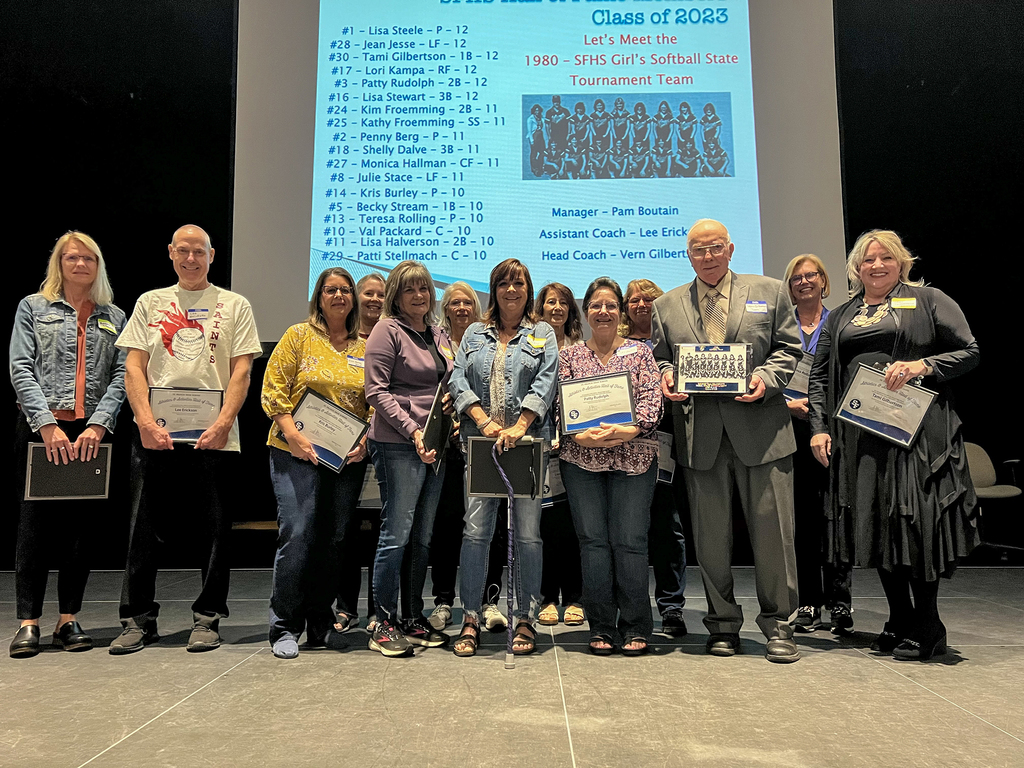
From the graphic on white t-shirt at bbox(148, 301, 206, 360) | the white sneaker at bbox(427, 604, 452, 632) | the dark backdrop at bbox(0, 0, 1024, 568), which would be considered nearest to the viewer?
the graphic on white t-shirt at bbox(148, 301, 206, 360)

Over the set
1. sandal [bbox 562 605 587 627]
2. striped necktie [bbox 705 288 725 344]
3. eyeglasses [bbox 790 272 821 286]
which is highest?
eyeglasses [bbox 790 272 821 286]

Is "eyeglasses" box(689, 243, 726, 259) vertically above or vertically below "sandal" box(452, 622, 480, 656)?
above

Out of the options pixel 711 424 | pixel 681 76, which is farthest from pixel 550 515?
pixel 681 76

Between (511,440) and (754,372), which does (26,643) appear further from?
(754,372)

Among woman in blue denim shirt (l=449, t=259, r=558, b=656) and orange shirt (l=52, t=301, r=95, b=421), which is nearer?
woman in blue denim shirt (l=449, t=259, r=558, b=656)

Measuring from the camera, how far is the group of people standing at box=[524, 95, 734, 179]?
431 centimetres

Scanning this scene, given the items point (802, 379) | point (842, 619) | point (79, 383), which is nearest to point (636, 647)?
point (842, 619)

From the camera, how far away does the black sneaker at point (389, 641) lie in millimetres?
2613

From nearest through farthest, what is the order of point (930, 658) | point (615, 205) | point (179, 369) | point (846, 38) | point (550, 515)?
point (930, 658), point (179, 369), point (550, 515), point (615, 205), point (846, 38)

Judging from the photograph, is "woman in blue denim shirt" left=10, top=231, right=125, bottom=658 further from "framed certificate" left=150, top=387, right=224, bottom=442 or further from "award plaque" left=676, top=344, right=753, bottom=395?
"award plaque" left=676, top=344, right=753, bottom=395

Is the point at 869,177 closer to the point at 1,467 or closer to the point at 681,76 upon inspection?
the point at 681,76

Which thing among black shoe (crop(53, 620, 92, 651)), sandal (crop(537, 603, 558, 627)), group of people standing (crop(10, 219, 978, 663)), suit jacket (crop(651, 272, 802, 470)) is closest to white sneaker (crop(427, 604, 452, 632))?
group of people standing (crop(10, 219, 978, 663))

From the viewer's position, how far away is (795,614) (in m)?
2.63

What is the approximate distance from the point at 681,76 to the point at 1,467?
5.18 m
